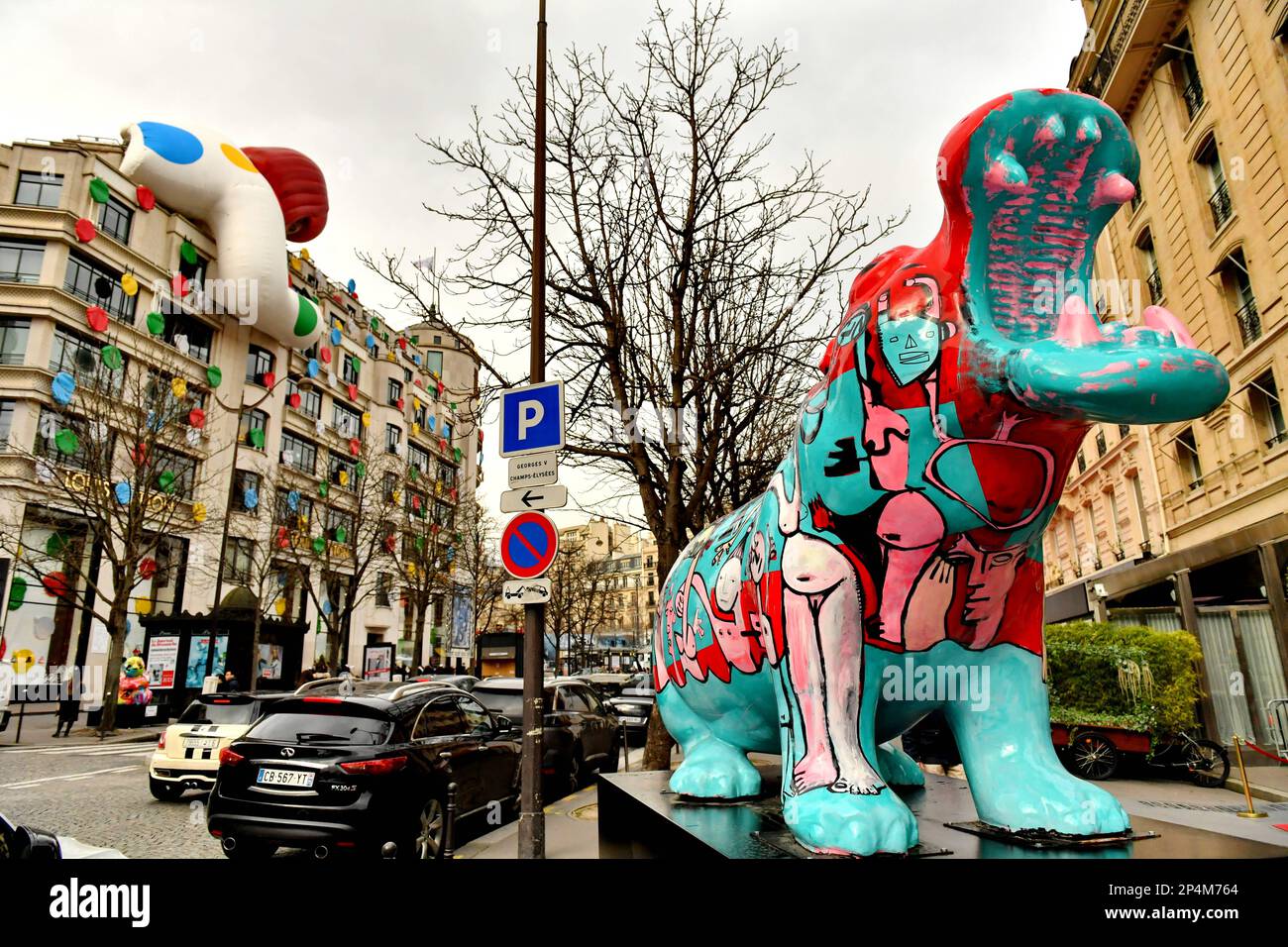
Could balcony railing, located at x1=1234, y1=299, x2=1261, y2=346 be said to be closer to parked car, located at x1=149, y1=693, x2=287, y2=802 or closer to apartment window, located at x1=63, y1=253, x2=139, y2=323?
parked car, located at x1=149, y1=693, x2=287, y2=802

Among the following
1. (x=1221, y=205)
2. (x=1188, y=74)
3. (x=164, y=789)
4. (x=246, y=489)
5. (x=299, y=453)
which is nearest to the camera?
(x=164, y=789)

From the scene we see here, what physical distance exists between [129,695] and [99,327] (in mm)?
12170

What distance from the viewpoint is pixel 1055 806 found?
229 cm

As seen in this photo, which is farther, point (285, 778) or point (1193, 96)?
point (1193, 96)

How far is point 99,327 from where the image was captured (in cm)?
2452

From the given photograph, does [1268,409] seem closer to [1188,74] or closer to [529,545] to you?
[1188,74]

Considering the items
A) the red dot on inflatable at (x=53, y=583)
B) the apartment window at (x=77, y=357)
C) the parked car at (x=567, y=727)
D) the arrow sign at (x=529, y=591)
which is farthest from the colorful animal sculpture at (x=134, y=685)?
the arrow sign at (x=529, y=591)

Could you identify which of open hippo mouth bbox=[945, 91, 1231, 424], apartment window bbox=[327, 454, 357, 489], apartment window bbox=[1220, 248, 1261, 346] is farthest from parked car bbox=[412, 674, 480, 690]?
apartment window bbox=[327, 454, 357, 489]

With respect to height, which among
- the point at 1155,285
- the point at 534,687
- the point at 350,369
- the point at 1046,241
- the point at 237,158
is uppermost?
the point at 237,158

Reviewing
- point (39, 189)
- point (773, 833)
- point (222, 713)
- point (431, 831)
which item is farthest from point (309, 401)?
point (773, 833)

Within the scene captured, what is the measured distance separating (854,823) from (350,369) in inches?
1606

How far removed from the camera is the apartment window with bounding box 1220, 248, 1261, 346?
47.0 feet

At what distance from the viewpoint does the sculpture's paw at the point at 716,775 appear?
131 inches
